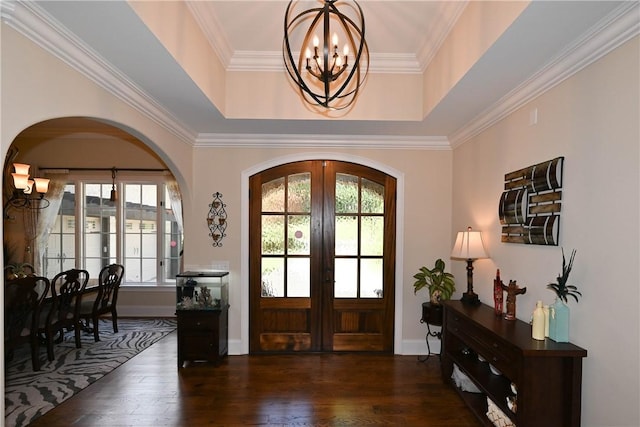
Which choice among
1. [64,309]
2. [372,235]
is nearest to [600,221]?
[372,235]

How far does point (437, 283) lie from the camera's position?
3943 mm

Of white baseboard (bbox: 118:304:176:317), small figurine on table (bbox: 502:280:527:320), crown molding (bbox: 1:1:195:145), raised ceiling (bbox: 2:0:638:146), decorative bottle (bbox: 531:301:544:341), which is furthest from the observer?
white baseboard (bbox: 118:304:176:317)

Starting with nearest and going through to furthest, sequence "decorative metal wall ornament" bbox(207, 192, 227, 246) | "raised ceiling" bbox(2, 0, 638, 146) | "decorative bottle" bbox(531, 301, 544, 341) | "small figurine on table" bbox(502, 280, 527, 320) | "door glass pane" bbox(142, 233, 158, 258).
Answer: "raised ceiling" bbox(2, 0, 638, 146), "decorative bottle" bbox(531, 301, 544, 341), "small figurine on table" bbox(502, 280, 527, 320), "decorative metal wall ornament" bbox(207, 192, 227, 246), "door glass pane" bbox(142, 233, 158, 258)

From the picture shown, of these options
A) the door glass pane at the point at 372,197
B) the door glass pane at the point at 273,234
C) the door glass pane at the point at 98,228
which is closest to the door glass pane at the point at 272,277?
the door glass pane at the point at 273,234

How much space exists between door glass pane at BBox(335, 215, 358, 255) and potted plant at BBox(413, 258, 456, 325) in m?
0.83

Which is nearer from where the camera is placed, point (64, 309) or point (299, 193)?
point (64, 309)

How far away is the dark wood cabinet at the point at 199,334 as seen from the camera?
386cm

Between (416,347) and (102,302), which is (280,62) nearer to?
(416,347)

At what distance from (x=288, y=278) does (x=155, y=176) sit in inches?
126

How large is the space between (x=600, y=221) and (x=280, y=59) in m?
2.92

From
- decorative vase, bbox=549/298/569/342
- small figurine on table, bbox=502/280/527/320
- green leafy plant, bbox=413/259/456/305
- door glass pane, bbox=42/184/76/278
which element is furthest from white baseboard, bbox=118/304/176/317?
decorative vase, bbox=549/298/569/342

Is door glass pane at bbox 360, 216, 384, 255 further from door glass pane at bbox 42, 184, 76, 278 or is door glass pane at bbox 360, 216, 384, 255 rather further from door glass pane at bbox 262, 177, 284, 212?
door glass pane at bbox 42, 184, 76, 278

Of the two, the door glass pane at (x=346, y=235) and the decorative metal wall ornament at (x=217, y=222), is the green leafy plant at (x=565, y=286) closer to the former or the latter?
the door glass pane at (x=346, y=235)

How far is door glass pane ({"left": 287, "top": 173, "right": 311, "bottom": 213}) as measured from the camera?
4.32 metres
